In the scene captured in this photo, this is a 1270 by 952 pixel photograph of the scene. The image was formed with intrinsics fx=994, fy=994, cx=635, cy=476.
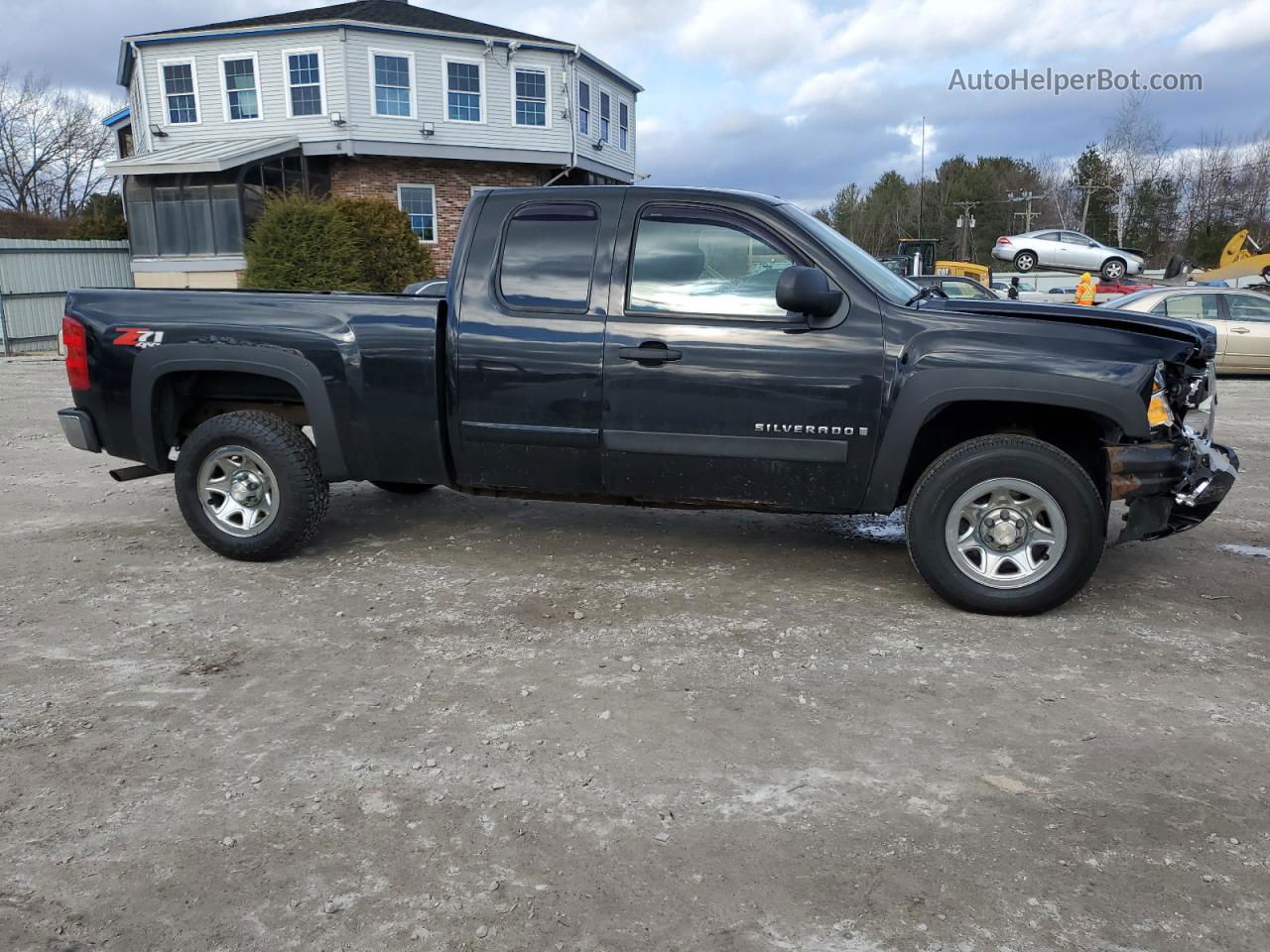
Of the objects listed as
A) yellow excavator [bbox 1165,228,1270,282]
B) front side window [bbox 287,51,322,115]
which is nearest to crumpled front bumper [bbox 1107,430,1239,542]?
front side window [bbox 287,51,322,115]

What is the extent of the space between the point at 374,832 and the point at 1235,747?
9.26ft

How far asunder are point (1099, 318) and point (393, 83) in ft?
81.6

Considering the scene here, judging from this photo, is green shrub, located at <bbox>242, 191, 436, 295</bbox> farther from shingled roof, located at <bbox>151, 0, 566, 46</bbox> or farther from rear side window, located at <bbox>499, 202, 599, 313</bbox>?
rear side window, located at <bbox>499, 202, 599, 313</bbox>

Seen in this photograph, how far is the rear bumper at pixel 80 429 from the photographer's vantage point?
5.47 m

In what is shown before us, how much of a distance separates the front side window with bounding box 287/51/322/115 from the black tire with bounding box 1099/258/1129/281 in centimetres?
2499

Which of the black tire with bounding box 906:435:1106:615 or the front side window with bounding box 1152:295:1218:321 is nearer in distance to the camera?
the black tire with bounding box 906:435:1106:615

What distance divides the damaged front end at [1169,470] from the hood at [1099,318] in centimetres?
16

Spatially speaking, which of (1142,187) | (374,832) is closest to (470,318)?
(374,832)

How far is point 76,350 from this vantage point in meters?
5.44

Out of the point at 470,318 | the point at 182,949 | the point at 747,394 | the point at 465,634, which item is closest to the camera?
the point at 182,949

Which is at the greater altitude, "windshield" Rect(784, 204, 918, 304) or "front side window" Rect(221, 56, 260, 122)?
"front side window" Rect(221, 56, 260, 122)

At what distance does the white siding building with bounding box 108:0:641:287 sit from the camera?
25.2m

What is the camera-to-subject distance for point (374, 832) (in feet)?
9.41

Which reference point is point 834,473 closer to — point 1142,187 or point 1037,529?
point 1037,529
